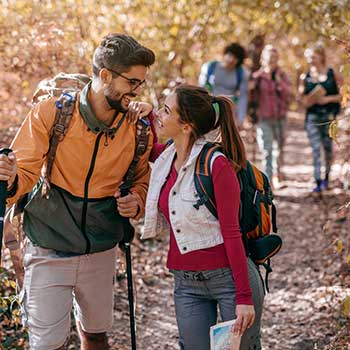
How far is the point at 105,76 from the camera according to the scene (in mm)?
3936

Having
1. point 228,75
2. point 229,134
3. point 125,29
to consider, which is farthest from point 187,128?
point 228,75

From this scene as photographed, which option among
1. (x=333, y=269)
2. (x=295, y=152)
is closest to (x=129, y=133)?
(x=333, y=269)

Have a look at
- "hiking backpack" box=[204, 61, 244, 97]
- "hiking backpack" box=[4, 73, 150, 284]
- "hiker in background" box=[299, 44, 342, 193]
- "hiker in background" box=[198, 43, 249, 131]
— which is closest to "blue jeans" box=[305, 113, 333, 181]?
"hiker in background" box=[299, 44, 342, 193]

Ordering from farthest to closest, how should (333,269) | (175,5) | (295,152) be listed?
(295,152) → (175,5) → (333,269)

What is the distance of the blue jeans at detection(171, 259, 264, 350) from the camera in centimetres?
379

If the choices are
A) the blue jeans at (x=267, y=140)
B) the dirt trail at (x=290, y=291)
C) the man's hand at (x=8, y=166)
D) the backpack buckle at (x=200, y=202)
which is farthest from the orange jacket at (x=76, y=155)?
the blue jeans at (x=267, y=140)

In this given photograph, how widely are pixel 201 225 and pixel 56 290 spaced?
2.74 feet

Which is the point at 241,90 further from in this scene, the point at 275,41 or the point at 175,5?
the point at 275,41

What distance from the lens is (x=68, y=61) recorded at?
650 cm

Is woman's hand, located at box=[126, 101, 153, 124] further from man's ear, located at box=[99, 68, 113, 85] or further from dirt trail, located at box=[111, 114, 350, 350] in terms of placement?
dirt trail, located at box=[111, 114, 350, 350]

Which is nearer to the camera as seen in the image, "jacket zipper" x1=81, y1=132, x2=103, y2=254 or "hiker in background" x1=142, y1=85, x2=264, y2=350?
"hiker in background" x1=142, y1=85, x2=264, y2=350

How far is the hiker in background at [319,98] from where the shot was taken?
10.3 m

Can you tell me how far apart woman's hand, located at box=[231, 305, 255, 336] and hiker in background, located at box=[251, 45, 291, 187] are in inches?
279

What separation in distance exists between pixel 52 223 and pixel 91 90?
0.71 meters
